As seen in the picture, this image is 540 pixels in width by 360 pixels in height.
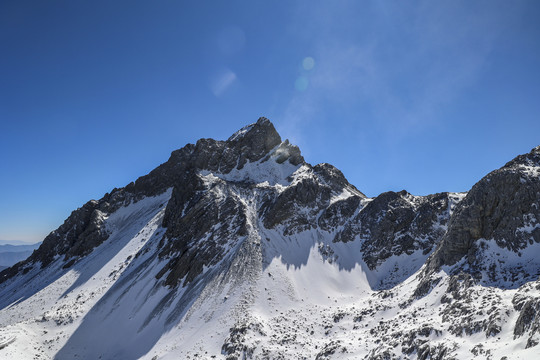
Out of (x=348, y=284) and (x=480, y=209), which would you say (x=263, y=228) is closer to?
(x=348, y=284)

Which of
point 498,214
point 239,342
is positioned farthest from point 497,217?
point 239,342

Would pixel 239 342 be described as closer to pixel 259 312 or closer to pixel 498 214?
pixel 259 312

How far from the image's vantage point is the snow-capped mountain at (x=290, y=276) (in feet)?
93.4

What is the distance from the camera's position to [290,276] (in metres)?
48.8

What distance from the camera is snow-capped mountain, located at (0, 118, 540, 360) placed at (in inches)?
1121

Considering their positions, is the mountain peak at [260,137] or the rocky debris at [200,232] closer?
the rocky debris at [200,232]

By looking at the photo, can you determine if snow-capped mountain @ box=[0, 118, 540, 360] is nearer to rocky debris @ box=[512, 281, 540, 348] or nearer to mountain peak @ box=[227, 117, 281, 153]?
rocky debris @ box=[512, 281, 540, 348]

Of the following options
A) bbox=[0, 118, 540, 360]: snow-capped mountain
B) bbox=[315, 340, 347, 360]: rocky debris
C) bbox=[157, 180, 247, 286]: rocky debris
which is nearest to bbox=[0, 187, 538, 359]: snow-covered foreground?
bbox=[315, 340, 347, 360]: rocky debris

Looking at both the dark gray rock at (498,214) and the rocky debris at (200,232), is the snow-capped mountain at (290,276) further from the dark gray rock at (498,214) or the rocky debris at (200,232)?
the rocky debris at (200,232)

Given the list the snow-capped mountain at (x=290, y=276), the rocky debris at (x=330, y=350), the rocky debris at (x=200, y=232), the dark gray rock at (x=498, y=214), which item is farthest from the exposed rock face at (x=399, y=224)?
the rocky debris at (x=330, y=350)

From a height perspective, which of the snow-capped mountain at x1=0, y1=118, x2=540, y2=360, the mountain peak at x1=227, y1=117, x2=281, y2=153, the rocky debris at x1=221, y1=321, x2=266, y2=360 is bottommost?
the rocky debris at x1=221, y1=321, x2=266, y2=360

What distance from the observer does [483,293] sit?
2741 cm

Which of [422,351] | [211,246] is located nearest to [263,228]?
[211,246]

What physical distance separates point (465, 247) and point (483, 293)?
10.7 metres
